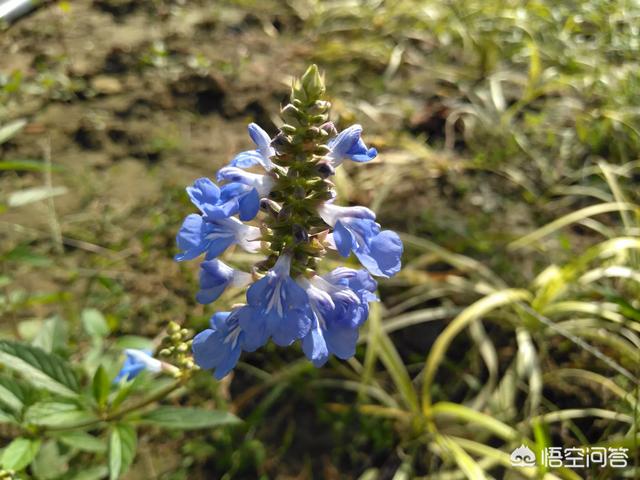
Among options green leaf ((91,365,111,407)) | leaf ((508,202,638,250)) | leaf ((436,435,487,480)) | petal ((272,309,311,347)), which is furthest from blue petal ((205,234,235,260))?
leaf ((508,202,638,250))

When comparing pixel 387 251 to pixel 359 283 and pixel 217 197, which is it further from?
pixel 217 197

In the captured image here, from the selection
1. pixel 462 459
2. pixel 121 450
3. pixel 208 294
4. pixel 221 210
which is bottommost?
pixel 462 459

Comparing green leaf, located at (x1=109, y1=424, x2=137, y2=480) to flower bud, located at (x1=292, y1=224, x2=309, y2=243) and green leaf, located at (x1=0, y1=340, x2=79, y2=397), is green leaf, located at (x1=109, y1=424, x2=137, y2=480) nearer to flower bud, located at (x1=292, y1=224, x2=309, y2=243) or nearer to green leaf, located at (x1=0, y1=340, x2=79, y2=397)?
green leaf, located at (x1=0, y1=340, x2=79, y2=397)

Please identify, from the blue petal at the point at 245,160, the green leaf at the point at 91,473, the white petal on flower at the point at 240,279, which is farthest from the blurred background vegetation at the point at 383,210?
the blue petal at the point at 245,160

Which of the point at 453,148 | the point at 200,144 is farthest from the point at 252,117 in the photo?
the point at 453,148

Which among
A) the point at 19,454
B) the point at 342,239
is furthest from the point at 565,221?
the point at 19,454

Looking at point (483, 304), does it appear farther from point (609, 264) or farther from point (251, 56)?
point (251, 56)
